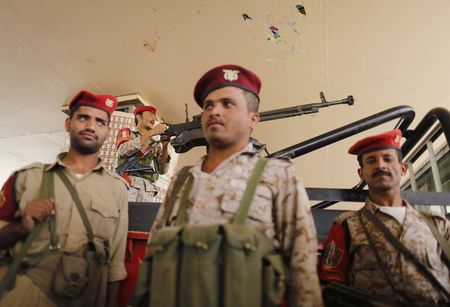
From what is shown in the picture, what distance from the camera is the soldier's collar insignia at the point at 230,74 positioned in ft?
3.99

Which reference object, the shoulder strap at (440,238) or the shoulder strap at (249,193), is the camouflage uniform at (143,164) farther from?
the shoulder strap at (440,238)

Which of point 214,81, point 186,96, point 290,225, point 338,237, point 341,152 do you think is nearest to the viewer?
point 290,225

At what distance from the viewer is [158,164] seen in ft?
9.76

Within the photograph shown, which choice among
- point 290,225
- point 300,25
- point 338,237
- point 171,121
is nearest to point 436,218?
point 338,237

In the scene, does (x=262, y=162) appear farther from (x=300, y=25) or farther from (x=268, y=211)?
(x=300, y=25)

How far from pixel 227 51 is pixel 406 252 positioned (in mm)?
2744

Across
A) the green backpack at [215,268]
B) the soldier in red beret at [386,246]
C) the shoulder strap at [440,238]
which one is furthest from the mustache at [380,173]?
the green backpack at [215,268]

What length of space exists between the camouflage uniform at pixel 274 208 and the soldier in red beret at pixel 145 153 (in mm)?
1677

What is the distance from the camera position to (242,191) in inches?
40.4

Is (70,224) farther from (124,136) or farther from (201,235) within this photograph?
(124,136)

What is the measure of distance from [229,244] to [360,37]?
3.11 metres

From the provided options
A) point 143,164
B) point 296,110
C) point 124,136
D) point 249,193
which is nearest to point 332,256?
point 249,193

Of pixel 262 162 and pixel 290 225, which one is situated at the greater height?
pixel 262 162

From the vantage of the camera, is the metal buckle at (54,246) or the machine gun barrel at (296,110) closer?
the metal buckle at (54,246)
